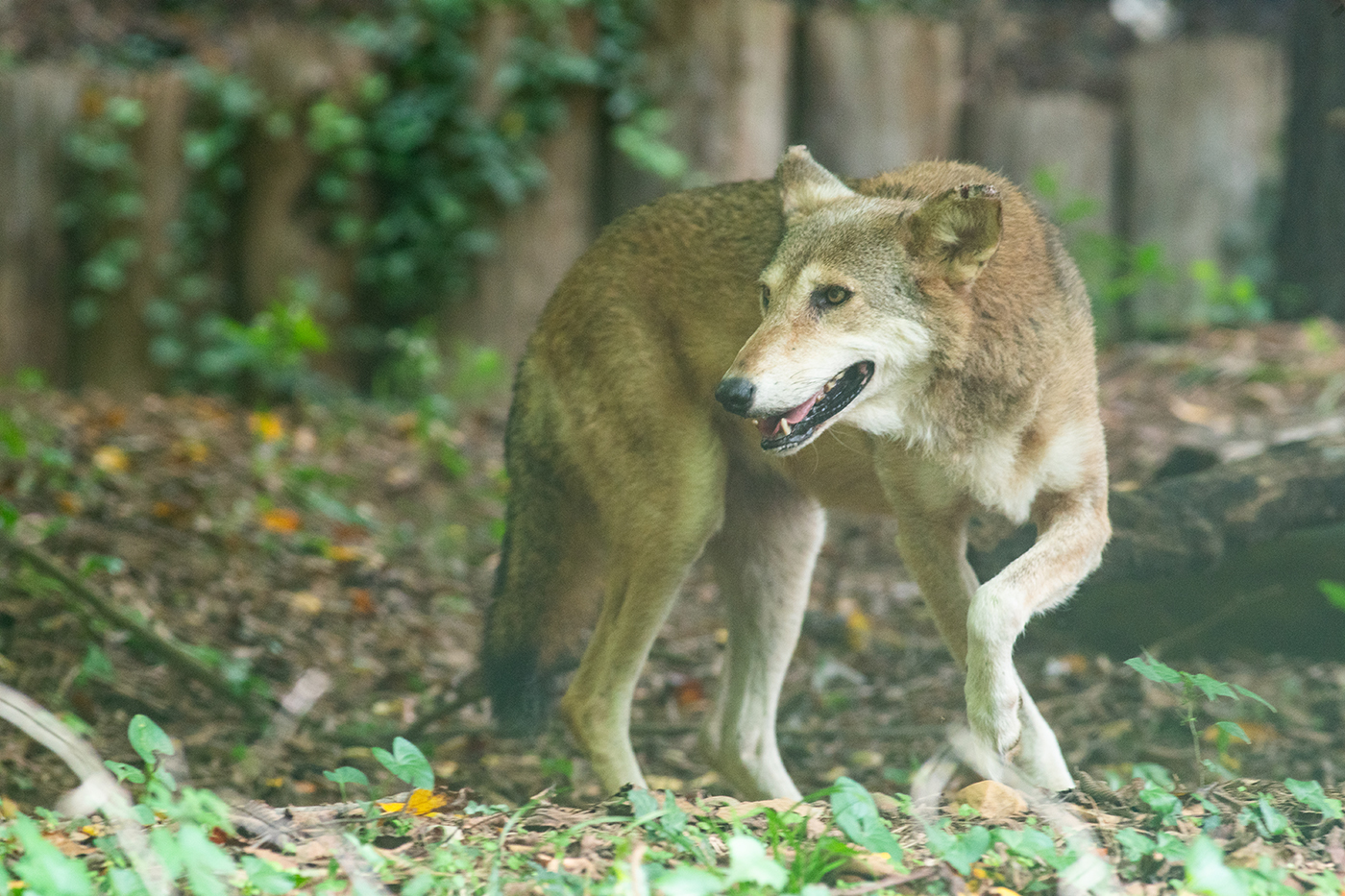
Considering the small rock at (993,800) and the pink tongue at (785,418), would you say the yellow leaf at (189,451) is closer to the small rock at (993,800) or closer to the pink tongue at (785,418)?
the pink tongue at (785,418)

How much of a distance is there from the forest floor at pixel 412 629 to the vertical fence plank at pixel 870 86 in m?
2.49

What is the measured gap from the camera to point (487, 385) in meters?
8.55

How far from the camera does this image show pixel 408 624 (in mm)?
5719

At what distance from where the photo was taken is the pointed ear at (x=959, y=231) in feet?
11.0

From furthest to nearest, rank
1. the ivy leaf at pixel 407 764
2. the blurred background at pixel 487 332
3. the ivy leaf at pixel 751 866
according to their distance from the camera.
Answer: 1. the blurred background at pixel 487 332
2. the ivy leaf at pixel 407 764
3. the ivy leaf at pixel 751 866

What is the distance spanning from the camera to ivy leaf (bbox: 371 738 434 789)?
2.93m

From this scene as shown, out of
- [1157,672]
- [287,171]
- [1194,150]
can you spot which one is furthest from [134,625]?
[1194,150]

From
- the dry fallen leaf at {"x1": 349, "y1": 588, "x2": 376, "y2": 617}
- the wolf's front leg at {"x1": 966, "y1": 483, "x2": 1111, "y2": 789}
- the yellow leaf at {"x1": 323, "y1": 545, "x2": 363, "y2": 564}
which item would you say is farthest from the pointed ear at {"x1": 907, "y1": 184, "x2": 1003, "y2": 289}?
the yellow leaf at {"x1": 323, "y1": 545, "x2": 363, "y2": 564}

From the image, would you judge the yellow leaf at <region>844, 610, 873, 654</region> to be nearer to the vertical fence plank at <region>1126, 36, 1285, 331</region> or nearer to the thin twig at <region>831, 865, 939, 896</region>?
the thin twig at <region>831, 865, 939, 896</region>

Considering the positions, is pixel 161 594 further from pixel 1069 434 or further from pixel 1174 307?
pixel 1174 307

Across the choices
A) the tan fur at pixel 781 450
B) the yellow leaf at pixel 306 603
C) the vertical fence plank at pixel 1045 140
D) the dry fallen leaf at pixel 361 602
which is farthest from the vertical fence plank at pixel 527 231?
the tan fur at pixel 781 450

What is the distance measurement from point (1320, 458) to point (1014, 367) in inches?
74.0

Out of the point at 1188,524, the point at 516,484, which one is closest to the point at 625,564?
the point at 516,484

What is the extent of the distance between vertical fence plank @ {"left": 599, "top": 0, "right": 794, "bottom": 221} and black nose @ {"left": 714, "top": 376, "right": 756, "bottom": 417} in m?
5.35
